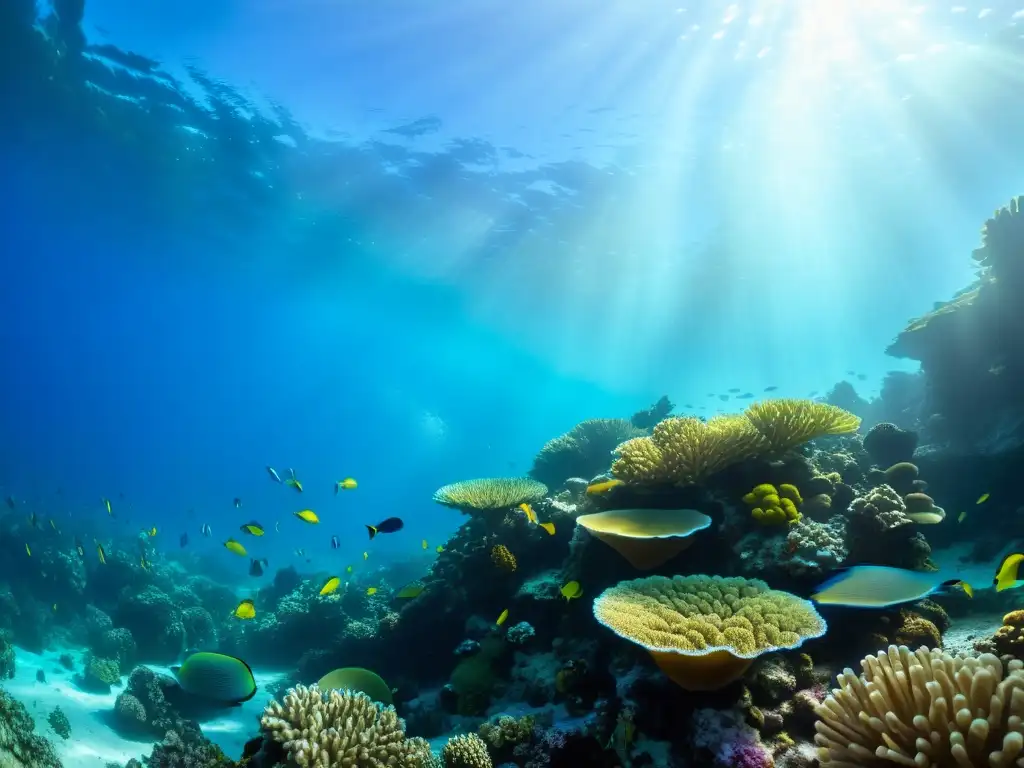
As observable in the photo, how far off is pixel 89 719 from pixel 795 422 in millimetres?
13329

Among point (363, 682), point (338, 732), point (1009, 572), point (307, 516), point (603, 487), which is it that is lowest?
point (1009, 572)

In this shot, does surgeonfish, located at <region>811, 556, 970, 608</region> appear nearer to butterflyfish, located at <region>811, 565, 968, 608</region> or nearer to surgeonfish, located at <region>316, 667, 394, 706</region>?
butterflyfish, located at <region>811, 565, 968, 608</region>

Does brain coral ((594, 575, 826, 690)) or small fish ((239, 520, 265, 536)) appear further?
small fish ((239, 520, 265, 536))

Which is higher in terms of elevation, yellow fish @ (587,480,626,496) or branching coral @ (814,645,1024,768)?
yellow fish @ (587,480,626,496)

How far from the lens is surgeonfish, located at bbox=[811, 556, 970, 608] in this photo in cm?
415

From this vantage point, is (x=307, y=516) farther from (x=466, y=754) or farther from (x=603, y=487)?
(x=466, y=754)

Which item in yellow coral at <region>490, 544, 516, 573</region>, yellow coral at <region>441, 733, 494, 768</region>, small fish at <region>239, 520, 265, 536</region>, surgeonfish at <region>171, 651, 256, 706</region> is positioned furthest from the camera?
small fish at <region>239, 520, 265, 536</region>

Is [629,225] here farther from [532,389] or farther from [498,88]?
[532,389]

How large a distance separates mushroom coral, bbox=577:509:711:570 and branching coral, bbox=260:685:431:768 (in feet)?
8.64

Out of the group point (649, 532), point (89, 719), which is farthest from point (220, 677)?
point (89, 719)

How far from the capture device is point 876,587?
431 centimetres

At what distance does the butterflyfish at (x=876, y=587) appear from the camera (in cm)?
415

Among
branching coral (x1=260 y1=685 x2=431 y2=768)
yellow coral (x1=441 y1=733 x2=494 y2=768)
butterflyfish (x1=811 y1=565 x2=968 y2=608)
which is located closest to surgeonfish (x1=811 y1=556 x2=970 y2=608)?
butterflyfish (x1=811 y1=565 x2=968 y2=608)

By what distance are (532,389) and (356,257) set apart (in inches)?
2101
